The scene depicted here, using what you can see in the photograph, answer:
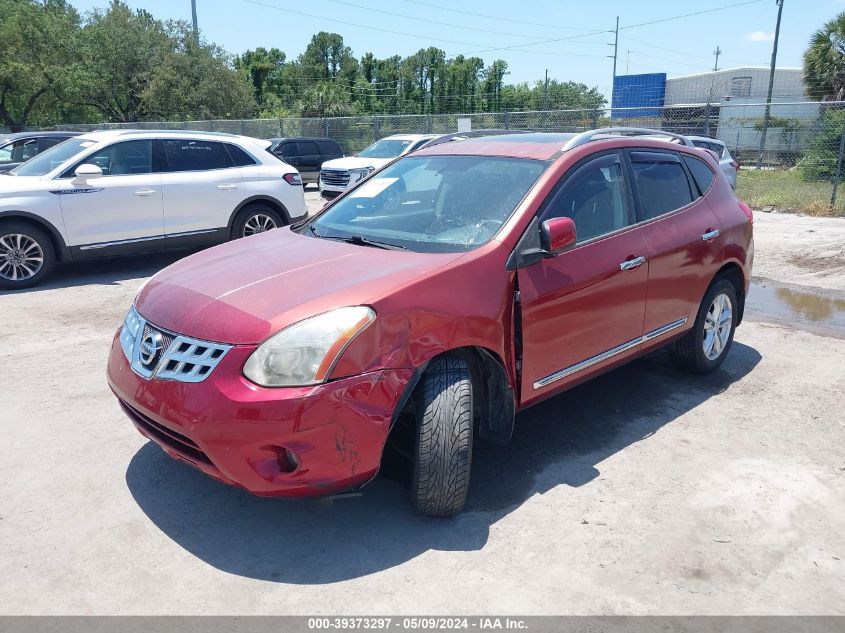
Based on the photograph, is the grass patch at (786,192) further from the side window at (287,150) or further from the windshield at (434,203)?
the windshield at (434,203)

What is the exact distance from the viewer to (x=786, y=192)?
55.3 feet

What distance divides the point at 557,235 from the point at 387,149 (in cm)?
1395

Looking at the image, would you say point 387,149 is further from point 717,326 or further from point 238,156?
point 717,326

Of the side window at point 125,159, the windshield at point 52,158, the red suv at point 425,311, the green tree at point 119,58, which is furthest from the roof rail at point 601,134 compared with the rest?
the green tree at point 119,58

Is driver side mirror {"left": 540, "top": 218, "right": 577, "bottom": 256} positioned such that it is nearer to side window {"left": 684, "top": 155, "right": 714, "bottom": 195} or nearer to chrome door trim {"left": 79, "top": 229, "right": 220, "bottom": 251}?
side window {"left": 684, "top": 155, "right": 714, "bottom": 195}

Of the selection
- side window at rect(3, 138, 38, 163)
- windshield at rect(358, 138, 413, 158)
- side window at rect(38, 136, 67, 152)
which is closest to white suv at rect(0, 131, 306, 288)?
side window at rect(3, 138, 38, 163)

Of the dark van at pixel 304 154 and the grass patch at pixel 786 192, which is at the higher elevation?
the dark van at pixel 304 154

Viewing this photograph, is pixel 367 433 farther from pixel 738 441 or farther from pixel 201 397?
pixel 738 441

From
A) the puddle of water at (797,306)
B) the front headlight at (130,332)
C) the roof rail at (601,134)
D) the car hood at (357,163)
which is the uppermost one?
the roof rail at (601,134)

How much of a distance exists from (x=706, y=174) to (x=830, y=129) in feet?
46.5

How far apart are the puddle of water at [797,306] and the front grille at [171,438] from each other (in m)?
6.13

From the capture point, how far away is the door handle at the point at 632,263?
4.20 m

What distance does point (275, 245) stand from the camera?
13.4ft

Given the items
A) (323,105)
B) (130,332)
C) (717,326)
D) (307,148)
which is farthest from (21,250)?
(323,105)
